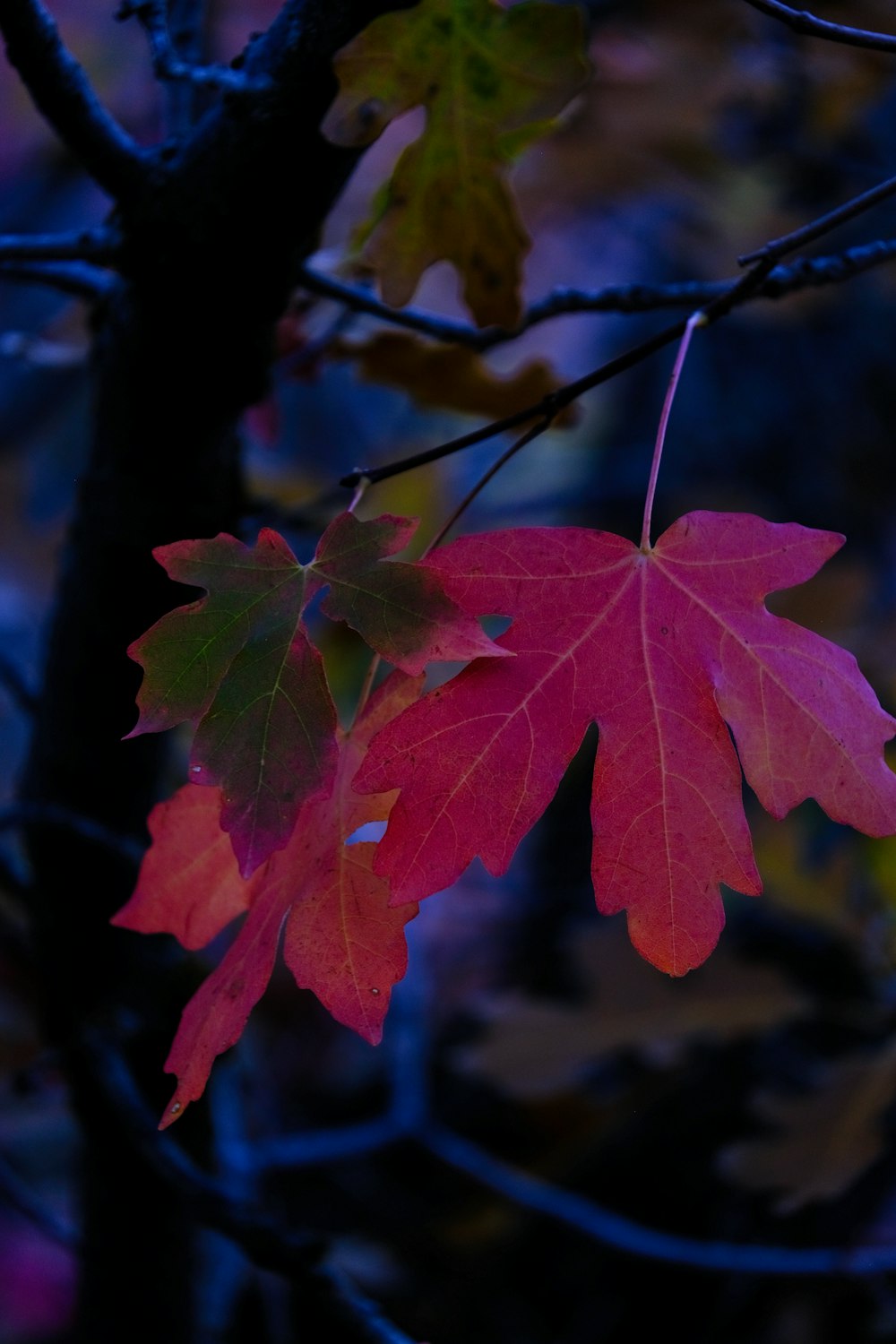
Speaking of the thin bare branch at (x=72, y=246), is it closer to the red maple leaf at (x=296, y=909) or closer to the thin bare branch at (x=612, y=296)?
the thin bare branch at (x=612, y=296)

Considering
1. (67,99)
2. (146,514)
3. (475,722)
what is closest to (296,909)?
(475,722)

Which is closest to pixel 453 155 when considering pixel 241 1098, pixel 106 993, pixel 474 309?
pixel 474 309

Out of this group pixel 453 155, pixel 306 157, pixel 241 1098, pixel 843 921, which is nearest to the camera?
pixel 306 157

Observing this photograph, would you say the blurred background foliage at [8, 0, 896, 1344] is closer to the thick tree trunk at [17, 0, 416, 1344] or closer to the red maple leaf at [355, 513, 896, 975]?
the thick tree trunk at [17, 0, 416, 1344]

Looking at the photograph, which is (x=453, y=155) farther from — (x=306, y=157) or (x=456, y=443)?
(x=456, y=443)

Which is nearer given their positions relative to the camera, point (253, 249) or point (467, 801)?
point (467, 801)
